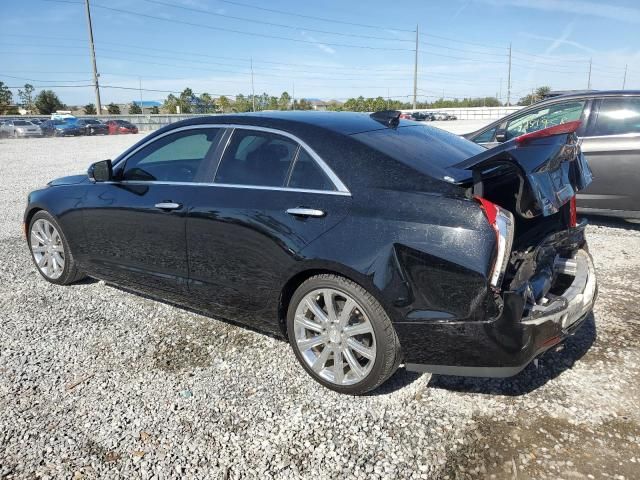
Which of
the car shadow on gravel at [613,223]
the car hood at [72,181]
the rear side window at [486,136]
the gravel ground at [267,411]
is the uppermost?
the rear side window at [486,136]

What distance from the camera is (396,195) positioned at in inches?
107

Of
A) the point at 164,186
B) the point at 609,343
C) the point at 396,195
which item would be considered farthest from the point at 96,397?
the point at 609,343

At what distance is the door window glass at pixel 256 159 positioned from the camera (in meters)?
3.21

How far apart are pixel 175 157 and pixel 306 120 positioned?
1180mm

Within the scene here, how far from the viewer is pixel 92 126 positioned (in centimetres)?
3775

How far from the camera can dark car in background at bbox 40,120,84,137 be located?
35562mm

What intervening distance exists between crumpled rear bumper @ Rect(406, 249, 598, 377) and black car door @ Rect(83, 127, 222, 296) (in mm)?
1924

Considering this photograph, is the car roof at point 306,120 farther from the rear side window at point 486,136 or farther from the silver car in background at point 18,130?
the silver car in background at point 18,130

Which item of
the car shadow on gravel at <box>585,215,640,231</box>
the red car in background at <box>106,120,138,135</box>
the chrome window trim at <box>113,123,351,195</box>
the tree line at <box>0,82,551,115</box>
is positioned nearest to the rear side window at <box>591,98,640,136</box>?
the car shadow on gravel at <box>585,215,640,231</box>

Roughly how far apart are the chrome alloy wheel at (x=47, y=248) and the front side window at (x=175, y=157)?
1236mm

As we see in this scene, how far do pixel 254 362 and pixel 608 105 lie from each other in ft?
17.6

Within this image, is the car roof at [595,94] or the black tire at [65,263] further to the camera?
the car roof at [595,94]

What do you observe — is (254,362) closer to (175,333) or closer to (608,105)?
(175,333)

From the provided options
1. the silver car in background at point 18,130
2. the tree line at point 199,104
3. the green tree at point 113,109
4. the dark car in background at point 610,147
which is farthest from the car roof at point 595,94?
the green tree at point 113,109
